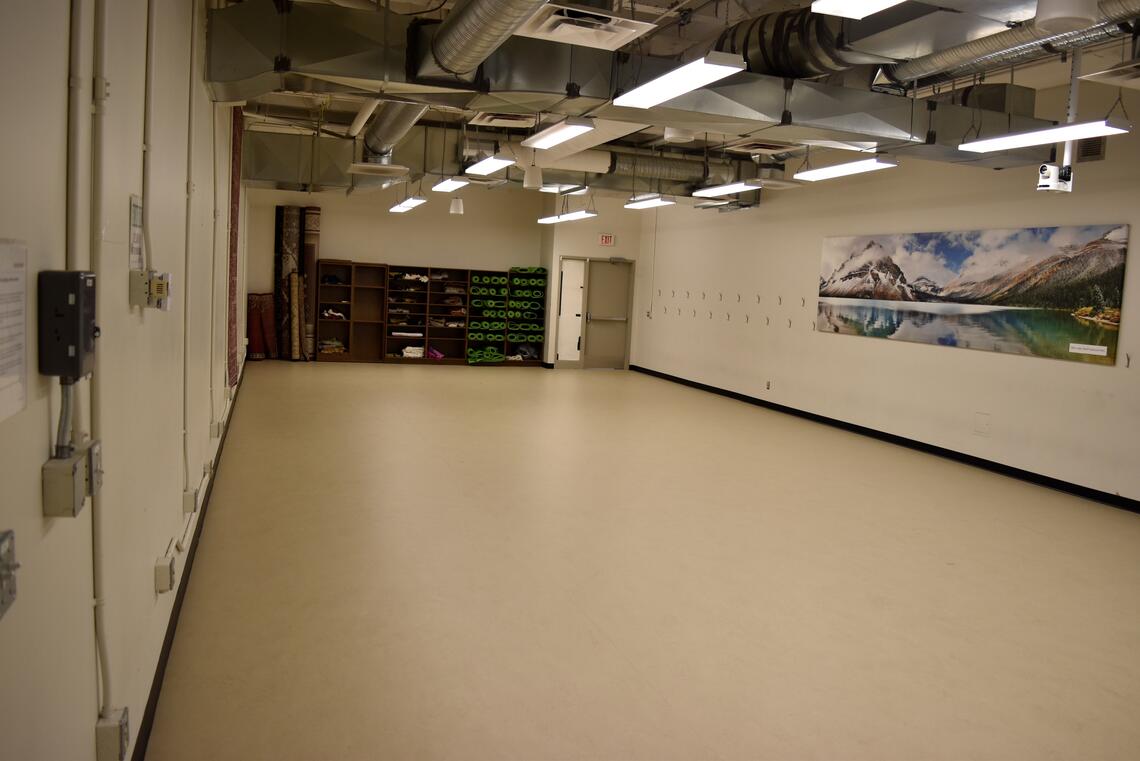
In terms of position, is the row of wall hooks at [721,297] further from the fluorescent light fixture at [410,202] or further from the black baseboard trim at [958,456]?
the fluorescent light fixture at [410,202]

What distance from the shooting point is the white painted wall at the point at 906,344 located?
6.47 metres

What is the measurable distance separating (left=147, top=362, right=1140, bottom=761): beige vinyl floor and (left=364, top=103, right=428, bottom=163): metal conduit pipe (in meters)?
2.70

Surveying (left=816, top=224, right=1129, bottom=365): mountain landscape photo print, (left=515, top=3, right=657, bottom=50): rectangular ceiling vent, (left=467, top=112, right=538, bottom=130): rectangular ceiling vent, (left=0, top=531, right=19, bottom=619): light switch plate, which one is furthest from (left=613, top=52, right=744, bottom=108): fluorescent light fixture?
(left=816, top=224, right=1129, bottom=365): mountain landscape photo print

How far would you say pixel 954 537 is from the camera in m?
5.21

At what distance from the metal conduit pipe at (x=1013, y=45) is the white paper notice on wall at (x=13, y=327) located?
423 cm

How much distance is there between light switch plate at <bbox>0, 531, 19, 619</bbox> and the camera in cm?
116

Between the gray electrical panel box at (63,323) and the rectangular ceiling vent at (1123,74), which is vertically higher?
the rectangular ceiling vent at (1123,74)

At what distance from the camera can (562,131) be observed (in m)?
5.60

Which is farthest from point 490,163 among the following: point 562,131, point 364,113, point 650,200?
point 650,200

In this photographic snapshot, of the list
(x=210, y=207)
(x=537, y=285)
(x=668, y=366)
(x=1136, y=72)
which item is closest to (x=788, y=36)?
(x=1136, y=72)

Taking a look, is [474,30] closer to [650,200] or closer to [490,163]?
[490,163]

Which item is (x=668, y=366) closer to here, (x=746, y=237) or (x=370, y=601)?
(x=746, y=237)

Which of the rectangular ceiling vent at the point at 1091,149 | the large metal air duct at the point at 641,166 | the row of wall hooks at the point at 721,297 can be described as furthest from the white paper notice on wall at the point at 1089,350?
the large metal air duct at the point at 641,166

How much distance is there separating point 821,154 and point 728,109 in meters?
5.17
